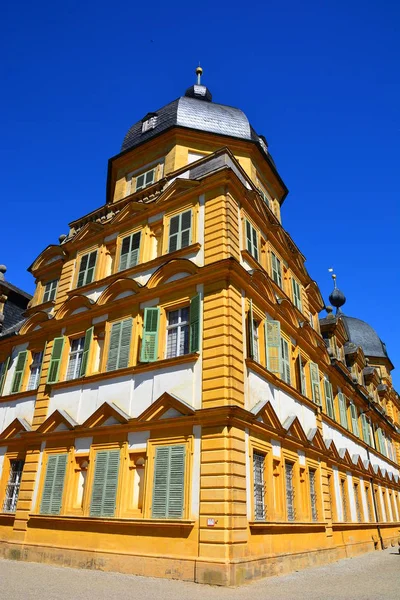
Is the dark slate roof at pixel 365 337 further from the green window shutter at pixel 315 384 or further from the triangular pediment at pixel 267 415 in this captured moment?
the triangular pediment at pixel 267 415

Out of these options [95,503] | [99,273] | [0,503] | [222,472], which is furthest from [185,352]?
[0,503]

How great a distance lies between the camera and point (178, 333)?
541 inches

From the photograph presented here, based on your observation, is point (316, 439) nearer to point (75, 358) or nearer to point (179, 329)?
point (179, 329)

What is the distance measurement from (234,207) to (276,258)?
13.5 ft

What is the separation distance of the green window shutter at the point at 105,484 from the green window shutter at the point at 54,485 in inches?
59.0

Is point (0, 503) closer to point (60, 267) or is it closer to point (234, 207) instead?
point (60, 267)

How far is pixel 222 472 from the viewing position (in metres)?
10.8

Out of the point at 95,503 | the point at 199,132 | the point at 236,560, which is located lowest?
the point at 236,560

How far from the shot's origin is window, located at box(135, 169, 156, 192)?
19.5 meters

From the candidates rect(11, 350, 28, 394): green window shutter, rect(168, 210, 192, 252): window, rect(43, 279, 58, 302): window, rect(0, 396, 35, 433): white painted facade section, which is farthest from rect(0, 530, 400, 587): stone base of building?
rect(43, 279, 58, 302): window

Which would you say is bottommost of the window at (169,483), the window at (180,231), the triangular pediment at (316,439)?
the window at (169,483)

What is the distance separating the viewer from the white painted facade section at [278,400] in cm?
1308

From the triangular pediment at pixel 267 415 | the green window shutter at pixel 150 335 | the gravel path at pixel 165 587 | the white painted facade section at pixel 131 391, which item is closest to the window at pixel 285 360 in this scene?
the triangular pediment at pixel 267 415

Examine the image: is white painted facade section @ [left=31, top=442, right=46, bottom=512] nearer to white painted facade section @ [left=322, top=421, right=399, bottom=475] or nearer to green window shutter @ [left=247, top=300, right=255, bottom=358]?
green window shutter @ [left=247, top=300, right=255, bottom=358]
